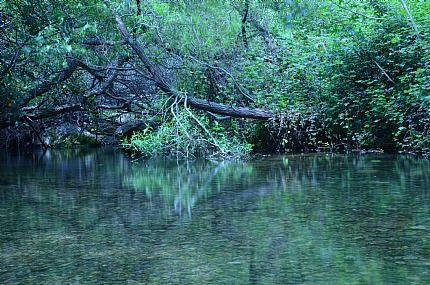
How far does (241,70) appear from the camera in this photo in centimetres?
1681

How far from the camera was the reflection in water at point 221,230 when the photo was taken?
131 inches

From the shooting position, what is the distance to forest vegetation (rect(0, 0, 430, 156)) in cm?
1284

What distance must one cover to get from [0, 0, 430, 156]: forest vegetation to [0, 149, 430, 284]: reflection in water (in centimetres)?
429

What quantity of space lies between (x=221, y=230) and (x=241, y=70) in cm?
1255

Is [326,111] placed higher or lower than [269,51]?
lower

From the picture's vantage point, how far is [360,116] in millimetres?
14336

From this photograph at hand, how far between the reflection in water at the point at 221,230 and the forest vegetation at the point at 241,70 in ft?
14.1

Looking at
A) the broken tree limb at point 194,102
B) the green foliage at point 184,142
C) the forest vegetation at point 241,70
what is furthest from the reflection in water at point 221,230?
the broken tree limb at point 194,102

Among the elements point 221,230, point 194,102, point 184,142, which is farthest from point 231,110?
point 221,230

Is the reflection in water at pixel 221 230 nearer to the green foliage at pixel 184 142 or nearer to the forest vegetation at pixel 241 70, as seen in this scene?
the forest vegetation at pixel 241 70

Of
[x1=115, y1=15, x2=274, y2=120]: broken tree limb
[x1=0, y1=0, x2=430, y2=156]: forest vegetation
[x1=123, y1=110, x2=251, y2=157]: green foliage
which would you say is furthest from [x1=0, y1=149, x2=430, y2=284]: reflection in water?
[x1=115, y1=15, x2=274, y2=120]: broken tree limb

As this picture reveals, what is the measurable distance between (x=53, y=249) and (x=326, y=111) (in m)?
11.4

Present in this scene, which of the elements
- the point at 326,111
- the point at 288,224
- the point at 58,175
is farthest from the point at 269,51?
the point at 288,224

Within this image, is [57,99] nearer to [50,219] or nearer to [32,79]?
[32,79]
